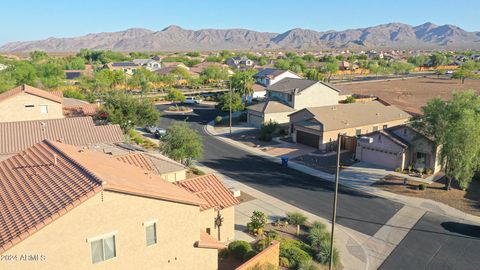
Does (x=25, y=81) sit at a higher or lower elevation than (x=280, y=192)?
higher

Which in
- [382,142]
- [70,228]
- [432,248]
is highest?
[70,228]

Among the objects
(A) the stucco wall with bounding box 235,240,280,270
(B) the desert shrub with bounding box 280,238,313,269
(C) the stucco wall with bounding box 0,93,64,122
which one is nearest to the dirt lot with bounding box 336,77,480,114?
(B) the desert shrub with bounding box 280,238,313,269

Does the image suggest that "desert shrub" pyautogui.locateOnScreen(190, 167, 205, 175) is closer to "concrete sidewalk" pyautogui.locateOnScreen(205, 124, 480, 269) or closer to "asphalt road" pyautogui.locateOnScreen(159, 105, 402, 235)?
"asphalt road" pyautogui.locateOnScreen(159, 105, 402, 235)

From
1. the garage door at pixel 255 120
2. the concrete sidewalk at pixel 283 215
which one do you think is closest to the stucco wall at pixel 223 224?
the concrete sidewalk at pixel 283 215

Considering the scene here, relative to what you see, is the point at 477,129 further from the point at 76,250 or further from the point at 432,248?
the point at 76,250

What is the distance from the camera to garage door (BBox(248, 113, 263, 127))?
5922 cm

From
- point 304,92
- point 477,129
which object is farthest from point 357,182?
point 304,92

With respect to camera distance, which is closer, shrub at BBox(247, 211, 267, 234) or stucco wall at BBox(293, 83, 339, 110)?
shrub at BBox(247, 211, 267, 234)

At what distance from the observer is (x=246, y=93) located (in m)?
78.1

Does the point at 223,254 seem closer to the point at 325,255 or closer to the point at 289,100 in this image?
the point at 325,255

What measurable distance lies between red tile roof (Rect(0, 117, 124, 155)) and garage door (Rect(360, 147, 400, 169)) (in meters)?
26.4

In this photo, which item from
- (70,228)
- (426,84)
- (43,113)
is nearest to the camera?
(70,228)

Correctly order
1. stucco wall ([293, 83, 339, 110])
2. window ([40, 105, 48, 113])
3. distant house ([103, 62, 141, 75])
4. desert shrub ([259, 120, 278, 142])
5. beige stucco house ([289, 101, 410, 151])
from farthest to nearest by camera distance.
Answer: distant house ([103, 62, 141, 75]), stucco wall ([293, 83, 339, 110]), desert shrub ([259, 120, 278, 142]), beige stucco house ([289, 101, 410, 151]), window ([40, 105, 48, 113])

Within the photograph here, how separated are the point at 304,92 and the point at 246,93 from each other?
63.8ft
